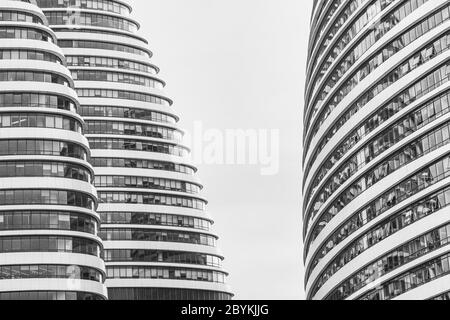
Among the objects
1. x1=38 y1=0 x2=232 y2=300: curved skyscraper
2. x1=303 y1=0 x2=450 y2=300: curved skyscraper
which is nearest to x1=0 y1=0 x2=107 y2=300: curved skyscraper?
x1=303 y1=0 x2=450 y2=300: curved skyscraper

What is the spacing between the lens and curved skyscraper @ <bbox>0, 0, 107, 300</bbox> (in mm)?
109375

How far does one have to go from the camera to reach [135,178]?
153 m

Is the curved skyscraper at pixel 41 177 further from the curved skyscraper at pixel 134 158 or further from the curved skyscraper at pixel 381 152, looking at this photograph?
the curved skyscraper at pixel 134 158

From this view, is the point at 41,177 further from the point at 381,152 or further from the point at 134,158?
the point at 134,158

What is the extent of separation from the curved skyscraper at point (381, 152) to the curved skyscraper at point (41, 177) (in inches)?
1064

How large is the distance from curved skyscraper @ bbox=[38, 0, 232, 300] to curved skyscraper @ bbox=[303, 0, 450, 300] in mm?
35289

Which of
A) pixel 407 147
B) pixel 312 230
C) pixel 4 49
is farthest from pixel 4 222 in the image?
pixel 407 147

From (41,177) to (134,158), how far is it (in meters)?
42.3

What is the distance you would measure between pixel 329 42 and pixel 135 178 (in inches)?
Result: 1858

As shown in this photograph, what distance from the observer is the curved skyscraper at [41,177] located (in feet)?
359

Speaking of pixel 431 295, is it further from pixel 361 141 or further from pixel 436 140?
pixel 361 141

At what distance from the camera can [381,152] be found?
327 feet

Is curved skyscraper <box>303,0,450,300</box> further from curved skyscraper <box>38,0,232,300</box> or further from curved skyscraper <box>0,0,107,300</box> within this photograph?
curved skyscraper <box>38,0,232,300</box>

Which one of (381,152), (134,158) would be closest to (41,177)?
(381,152)
